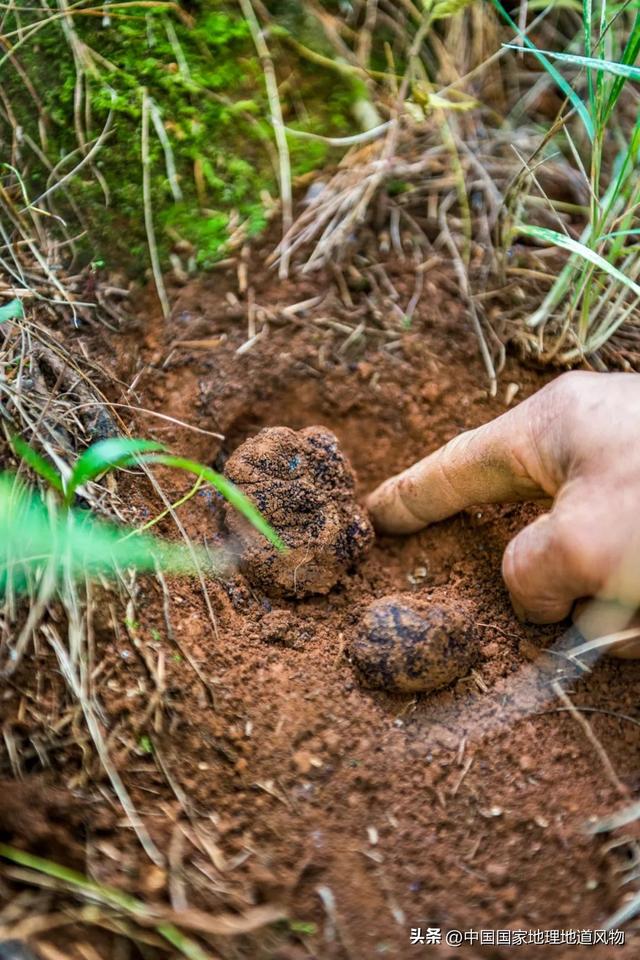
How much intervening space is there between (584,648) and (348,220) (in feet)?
3.87

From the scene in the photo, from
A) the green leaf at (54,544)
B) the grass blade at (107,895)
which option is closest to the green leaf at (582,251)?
the green leaf at (54,544)

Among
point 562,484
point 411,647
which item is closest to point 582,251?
point 562,484

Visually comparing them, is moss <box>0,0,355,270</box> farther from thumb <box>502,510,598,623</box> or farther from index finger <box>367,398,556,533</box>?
thumb <box>502,510,598,623</box>

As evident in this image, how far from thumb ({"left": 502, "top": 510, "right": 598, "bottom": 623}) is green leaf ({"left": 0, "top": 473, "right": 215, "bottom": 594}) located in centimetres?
69

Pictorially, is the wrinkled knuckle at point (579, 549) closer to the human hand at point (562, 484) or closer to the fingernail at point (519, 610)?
the human hand at point (562, 484)

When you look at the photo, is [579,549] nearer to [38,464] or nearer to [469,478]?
[469,478]

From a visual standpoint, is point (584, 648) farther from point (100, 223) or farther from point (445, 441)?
point (100, 223)

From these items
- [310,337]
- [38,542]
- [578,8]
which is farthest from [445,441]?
[578,8]

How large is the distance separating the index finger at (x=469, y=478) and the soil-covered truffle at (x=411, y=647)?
0.28 metres

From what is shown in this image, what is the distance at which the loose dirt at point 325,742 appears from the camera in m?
1.28

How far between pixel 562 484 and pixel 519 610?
29 centimetres

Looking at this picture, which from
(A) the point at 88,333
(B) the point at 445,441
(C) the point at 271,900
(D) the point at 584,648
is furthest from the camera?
(B) the point at 445,441

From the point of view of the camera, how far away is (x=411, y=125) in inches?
84.7

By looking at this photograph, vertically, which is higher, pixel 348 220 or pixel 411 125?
pixel 411 125
